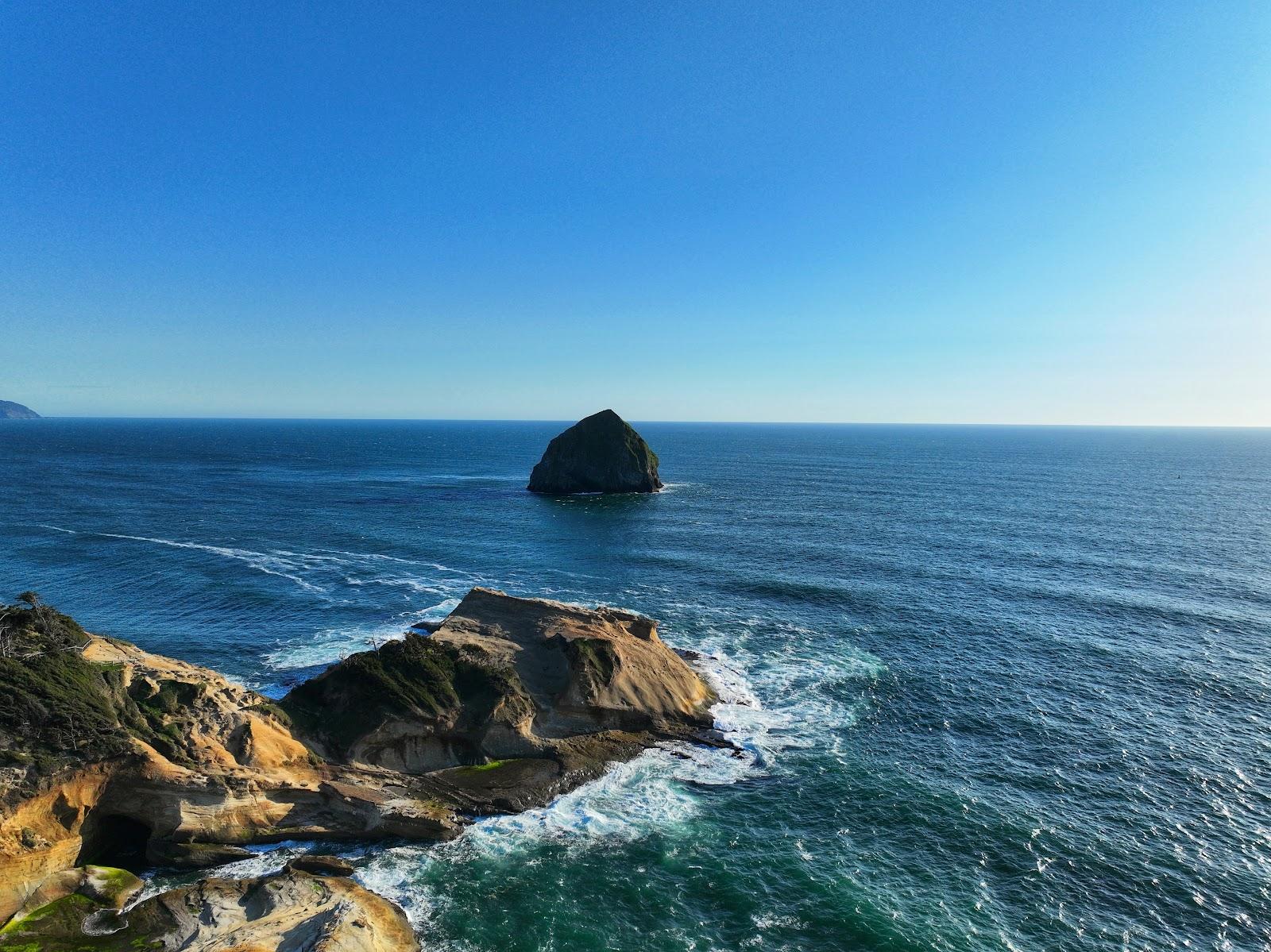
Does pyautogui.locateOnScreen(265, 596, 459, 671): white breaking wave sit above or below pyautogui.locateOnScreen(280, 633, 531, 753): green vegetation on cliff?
below

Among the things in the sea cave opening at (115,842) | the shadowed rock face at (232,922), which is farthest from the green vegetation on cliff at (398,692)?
the shadowed rock face at (232,922)

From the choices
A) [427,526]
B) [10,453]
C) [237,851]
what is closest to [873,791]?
[237,851]

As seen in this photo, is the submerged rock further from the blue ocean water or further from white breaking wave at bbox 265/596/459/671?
white breaking wave at bbox 265/596/459/671

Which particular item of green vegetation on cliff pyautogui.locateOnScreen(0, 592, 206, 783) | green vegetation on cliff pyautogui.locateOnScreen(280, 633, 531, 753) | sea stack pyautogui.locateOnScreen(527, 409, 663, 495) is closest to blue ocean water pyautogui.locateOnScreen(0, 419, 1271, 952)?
green vegetation on cliff pyautogui.locateOnScreen(280, 633, 531, 753)

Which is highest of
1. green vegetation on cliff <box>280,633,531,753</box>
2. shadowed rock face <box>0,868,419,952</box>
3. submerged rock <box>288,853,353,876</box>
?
green vegetation on cliff <box>280,633,531,753</box>

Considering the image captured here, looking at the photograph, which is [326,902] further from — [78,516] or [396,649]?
[78,516]

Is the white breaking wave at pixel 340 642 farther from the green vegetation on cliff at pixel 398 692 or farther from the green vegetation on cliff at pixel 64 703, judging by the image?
the green vegetation on cliff at pixel 64 703
